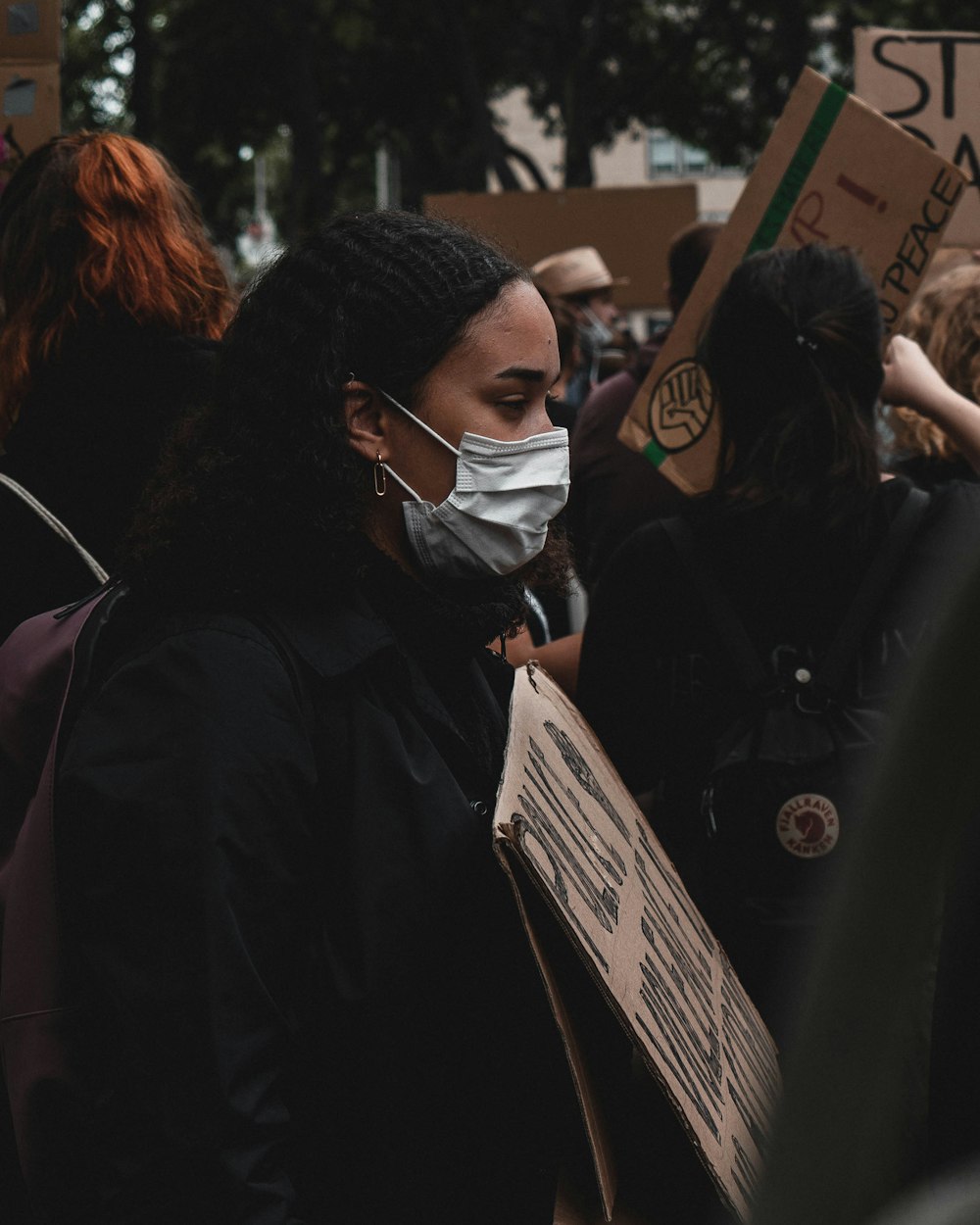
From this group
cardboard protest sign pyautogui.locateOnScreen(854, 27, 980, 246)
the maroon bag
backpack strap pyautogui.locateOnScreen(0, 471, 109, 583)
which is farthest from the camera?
cardboard protest sign pyautogui.locateOnScreen(854, 27, 980, 246)

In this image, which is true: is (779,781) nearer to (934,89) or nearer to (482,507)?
(482,507)

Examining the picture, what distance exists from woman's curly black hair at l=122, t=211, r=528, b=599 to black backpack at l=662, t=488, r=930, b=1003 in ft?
2.77

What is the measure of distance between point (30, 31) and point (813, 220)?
1.98 meters

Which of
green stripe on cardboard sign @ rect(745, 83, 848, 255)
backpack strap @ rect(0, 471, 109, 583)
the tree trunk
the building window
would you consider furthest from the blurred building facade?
backpack strap @ rect(0, 471, 109, 583)

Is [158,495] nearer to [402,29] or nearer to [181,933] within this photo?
[181,933]

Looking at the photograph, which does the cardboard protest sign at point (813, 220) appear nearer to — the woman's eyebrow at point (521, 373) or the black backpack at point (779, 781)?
the black backpack at point (779, 781)

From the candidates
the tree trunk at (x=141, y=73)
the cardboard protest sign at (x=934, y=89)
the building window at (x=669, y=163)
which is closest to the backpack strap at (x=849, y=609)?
the cardboard protest sign at (x=934, y=89)

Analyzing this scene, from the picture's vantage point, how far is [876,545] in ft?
7.70

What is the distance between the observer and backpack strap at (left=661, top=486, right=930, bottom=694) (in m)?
2.30

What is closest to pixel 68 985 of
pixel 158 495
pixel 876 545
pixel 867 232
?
pixel 158 495

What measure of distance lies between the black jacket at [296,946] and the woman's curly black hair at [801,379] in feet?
3.15

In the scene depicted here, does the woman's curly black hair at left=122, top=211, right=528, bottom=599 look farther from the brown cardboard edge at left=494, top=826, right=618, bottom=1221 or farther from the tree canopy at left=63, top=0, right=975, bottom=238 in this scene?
the tree canopy at left=63, top=0, right=975, bottom=238

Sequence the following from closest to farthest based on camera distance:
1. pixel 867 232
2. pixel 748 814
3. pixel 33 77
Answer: pixel 748 814 < pixel 867 232 < pixel 33 77

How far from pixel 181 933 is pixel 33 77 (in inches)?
117
